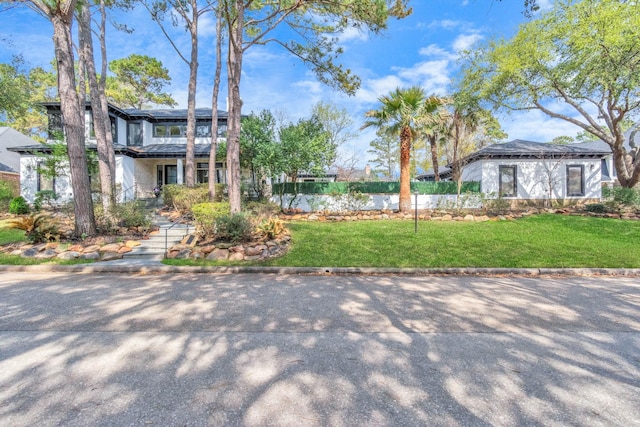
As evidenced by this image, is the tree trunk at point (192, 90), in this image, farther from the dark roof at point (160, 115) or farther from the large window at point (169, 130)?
the large window at point (169, 130)

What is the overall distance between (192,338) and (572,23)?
17.1 metres

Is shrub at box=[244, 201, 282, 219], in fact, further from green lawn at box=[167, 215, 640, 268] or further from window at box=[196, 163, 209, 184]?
window at box=[196, 163, 209, 184]

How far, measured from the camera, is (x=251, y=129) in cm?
1367

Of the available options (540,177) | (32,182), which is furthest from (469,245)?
(32,182)

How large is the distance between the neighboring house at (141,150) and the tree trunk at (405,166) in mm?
11844

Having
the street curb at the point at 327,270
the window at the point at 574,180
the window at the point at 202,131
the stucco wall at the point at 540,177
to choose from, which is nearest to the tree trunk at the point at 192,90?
the window at the point at 202,131

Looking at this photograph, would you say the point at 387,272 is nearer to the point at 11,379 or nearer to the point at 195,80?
the point at 11,379

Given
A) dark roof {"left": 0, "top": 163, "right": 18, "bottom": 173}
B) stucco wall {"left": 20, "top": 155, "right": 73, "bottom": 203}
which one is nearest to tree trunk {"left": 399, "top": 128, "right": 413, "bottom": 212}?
stucco wall {"left": 20, "top": 155, "right": 73, "bottom": 203}

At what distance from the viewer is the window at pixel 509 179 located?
56.7ft

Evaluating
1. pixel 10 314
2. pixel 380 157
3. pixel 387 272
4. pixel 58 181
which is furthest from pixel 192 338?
pixel 380 157

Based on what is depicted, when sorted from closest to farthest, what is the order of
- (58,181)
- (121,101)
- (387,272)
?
(387,272), (58,181), (121,101)

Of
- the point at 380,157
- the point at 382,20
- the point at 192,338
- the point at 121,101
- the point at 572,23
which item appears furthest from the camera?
the point at 380,157

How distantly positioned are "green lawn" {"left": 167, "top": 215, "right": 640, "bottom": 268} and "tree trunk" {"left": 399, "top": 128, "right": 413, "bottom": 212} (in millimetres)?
A: 2495

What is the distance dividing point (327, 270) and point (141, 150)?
1742cm
